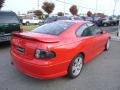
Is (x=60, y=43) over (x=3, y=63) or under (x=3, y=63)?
over

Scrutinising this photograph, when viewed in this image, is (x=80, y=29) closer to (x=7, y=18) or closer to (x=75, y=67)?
(x=75, y=67)

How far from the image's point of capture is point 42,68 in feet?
13.6

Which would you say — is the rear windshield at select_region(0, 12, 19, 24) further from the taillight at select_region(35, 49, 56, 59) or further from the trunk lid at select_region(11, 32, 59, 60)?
the taillight at select_region(35, 49, 56, 59)

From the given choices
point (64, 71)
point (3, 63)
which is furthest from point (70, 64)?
point (3, 63)

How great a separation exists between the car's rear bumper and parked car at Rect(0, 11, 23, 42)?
429 centimetres

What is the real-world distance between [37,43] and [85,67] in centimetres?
228

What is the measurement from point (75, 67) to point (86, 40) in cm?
90

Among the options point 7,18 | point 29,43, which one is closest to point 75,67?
point 29,43

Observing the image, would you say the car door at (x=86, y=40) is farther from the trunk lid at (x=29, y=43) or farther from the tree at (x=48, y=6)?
the tree at (x=48, y=6)

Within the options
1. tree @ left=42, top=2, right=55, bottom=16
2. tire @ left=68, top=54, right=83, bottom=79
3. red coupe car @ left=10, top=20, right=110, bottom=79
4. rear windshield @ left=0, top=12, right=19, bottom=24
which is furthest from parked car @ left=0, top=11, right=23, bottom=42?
tree @ left=42, top=2, right=55, bottom=16

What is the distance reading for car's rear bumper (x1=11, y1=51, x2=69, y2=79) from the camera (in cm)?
416

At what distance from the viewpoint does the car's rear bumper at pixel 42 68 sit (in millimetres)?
4160

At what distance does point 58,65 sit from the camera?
4332 mm

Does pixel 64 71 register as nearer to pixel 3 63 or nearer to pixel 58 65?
pixel 58 65
